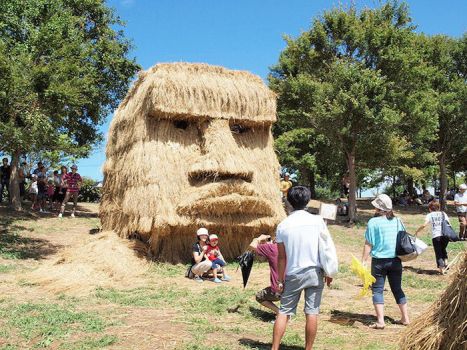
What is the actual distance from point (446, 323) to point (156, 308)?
4079mm

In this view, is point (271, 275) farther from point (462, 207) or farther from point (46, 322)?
point (462, 207)

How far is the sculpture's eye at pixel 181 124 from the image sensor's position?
1109 centimetres

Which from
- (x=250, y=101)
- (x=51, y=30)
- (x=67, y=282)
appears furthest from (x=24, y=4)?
(x=67, y=282)

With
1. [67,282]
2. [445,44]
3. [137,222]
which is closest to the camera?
[67,282]

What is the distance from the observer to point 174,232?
34.4 feet

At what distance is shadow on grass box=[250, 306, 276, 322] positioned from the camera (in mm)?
6535

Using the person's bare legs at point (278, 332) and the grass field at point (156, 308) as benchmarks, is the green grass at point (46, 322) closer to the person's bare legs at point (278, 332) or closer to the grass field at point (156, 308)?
the grass field at point (156, 308)

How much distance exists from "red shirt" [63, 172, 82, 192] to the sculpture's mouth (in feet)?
25.8

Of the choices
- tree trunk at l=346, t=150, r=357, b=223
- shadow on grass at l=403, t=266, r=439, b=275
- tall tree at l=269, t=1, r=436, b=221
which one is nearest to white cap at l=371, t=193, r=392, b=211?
shadow on grass at l=403, t=266, r=439, b=275

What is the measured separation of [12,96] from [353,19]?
14881mm

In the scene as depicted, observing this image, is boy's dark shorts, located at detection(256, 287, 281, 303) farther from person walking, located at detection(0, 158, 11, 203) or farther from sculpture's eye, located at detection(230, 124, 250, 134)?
Result: person walking, located at detection(0, 158, 11, 203)

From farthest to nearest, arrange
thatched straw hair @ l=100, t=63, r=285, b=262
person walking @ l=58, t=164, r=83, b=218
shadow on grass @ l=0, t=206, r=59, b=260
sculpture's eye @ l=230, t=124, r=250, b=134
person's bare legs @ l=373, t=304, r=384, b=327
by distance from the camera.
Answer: person walking @ l=58, t=164, r=83, b=218 → sculpture's eye @ l=230, t=124, r=250, b=134 → shadow on grass @ l=0, t=206, r=59, b=260 → thatched straw hair @ l=100, t=63, r=285, b=262 → person's bare legs @ l=373, t=304, r=384, b=327

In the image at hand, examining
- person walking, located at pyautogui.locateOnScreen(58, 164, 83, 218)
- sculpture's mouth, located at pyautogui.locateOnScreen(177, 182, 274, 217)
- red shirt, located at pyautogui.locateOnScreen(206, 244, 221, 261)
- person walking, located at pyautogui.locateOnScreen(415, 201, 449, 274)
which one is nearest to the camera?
red shirt, located at pyautogui.locateOnScreen(206, 244, 221, 261)

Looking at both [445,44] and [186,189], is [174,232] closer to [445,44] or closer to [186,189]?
[186,189]
